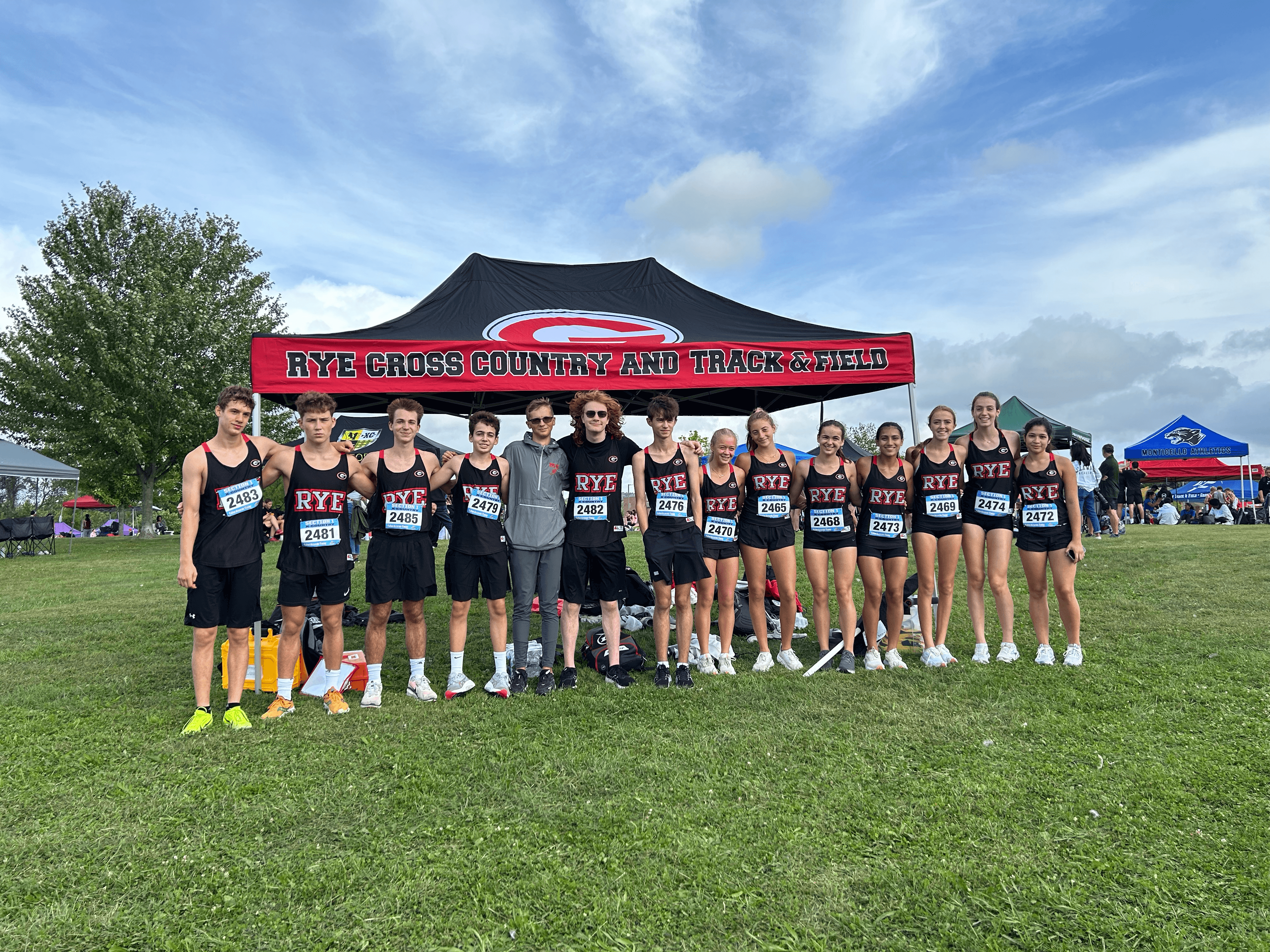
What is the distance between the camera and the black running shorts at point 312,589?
424cm

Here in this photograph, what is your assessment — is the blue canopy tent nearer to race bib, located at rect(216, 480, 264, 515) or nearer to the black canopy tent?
the black canopy tent

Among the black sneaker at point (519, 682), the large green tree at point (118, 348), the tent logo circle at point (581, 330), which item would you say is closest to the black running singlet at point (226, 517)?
the black sneaker at point (519, 682)

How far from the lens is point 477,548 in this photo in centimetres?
458

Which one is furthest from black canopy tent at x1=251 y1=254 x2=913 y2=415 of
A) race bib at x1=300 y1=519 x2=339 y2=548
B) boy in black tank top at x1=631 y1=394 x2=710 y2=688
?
race bib at x1=300 y1=519 x2=339 y2=548

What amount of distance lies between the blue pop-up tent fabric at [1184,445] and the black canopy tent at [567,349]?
92.9 feet

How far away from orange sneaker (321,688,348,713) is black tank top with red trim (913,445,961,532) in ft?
14.1

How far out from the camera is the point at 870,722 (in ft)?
12.5

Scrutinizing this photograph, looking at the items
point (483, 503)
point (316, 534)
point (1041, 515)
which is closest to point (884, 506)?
point (1041, 515)

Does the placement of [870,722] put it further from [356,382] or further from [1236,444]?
[1236,444]

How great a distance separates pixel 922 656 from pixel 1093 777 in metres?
2.27

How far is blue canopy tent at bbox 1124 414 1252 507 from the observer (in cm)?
2680

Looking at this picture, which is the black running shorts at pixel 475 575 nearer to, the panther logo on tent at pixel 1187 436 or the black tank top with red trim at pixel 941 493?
the black tank top with red trim at pixel 941 493

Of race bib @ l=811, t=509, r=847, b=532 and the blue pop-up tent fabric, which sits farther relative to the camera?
the blue pop-up tent fabric

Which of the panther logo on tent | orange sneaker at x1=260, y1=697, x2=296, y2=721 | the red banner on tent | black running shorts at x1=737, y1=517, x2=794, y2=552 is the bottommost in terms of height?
orange sneaker at x1=260, y1=697, x2=296, y2=721
